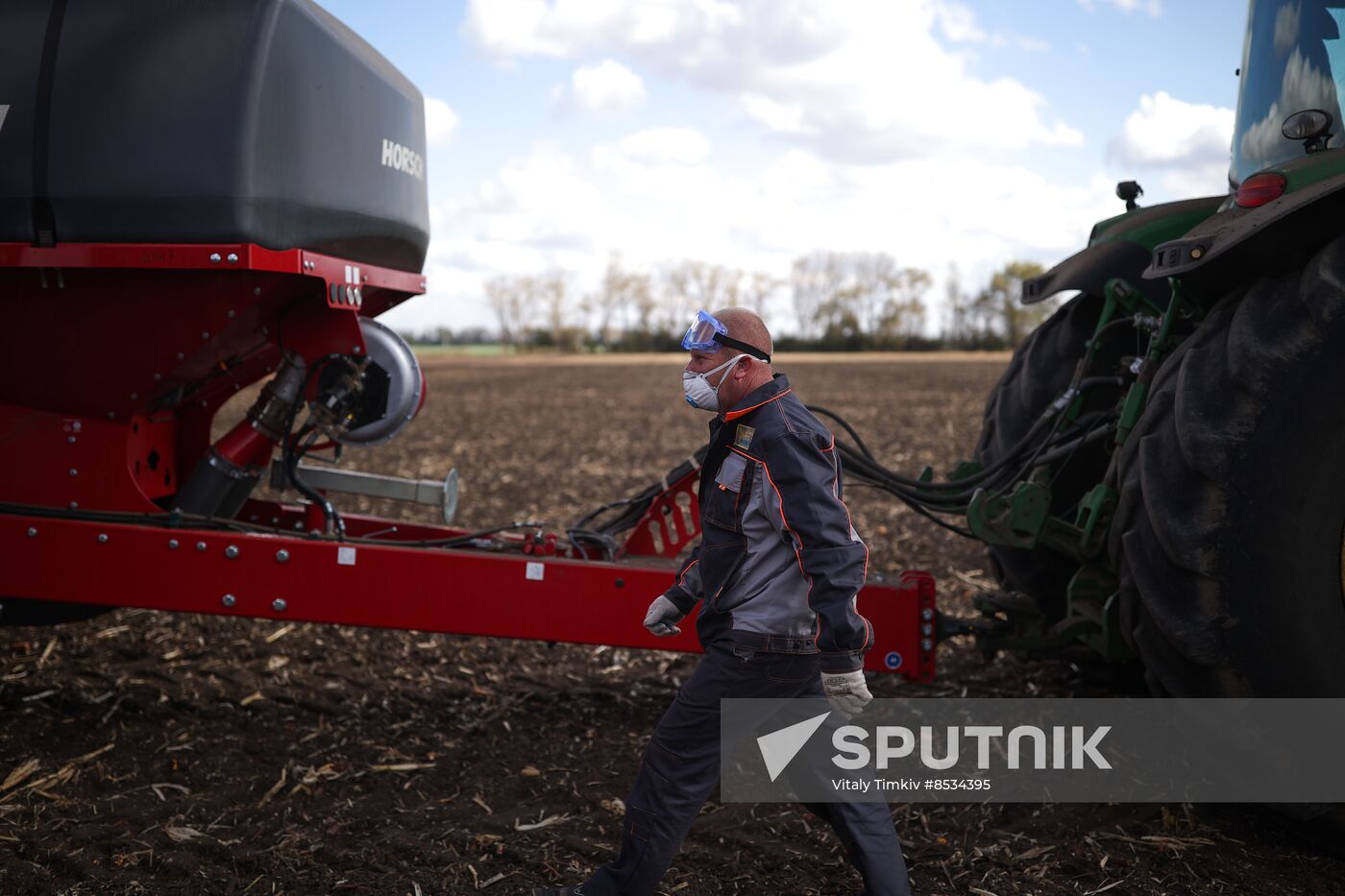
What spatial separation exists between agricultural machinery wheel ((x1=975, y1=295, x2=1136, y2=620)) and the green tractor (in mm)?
461

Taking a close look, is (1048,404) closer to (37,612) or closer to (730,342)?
(730,342)

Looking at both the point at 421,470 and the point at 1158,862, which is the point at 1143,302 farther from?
the point at 421,470

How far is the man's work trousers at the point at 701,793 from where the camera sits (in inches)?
110

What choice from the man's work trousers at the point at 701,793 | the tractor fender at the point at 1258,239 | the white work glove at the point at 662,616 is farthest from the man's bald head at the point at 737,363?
the tractor fender at the point at 1258,239

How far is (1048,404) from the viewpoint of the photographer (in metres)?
4.34

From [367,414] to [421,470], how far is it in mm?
6222

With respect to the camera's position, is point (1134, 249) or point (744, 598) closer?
point (744, 598)

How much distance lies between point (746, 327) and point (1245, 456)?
1301mm

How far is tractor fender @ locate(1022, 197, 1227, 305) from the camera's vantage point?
13.4ft

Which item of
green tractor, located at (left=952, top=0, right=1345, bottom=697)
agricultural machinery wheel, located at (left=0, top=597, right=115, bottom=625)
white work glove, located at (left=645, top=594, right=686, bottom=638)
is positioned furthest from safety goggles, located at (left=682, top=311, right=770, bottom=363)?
agricultural machinery wheel, located at (left=0, top=597, right=115, bottom=625)

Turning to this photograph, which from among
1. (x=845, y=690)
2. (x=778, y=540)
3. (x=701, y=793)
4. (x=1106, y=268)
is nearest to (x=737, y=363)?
(x=778, y=540)

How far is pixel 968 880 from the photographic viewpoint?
3160mm

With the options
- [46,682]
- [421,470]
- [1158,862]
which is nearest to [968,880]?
[1158,862]

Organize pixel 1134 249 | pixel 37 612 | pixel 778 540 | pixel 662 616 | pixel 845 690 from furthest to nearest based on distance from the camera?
pixel 37 612
pixel 1134 249
pixel 662 616
pixel 778 540
pixel 845 690
